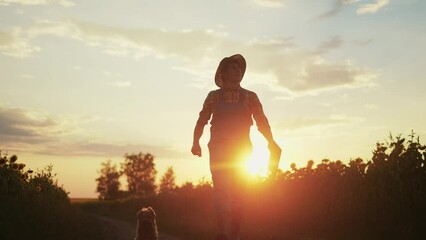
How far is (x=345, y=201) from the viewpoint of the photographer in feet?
46.1

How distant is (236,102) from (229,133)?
559 millimetres

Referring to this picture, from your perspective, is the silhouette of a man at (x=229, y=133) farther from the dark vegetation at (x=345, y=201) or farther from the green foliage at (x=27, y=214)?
the green foliage at (x=27, y=214)

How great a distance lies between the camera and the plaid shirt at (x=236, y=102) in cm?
855

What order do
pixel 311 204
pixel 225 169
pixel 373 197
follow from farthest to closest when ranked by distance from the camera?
pixel 311 204, pixel 373 197, pixel 225 169

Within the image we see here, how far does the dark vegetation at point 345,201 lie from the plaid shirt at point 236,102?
239cm

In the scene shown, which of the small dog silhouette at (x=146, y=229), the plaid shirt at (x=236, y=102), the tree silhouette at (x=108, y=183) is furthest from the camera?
the tree silhouette at (x=108, y=183)

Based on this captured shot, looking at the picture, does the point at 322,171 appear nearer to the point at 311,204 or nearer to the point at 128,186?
the point at 311,204

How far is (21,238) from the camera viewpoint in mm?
9211

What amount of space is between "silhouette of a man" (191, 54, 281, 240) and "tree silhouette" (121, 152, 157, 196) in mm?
79667

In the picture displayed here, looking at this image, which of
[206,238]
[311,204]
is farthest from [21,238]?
[311,204]

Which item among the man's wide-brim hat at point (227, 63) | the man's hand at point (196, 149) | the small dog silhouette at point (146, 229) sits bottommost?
the small dog silhouette at point (146, 229)

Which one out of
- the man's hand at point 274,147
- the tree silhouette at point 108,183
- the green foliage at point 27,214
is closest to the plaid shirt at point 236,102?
the man's hand at point 274,147

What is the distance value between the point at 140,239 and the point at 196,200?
49.8 feet

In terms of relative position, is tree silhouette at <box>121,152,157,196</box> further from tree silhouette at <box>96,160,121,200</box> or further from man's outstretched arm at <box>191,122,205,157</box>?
man's outstretched arm at <box>191,122,205,157</box>
